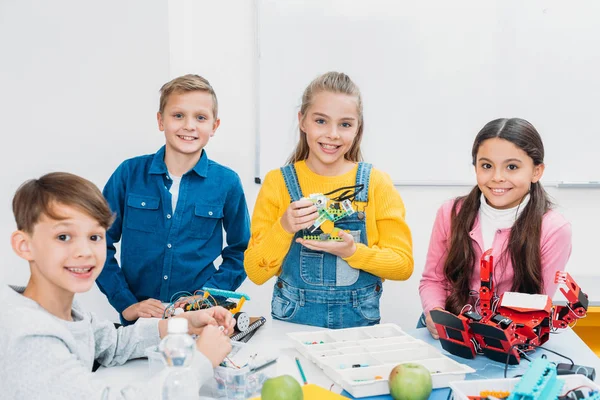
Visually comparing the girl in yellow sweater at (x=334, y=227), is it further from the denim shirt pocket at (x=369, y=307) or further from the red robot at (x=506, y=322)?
the red robot at (x=506, y=322)

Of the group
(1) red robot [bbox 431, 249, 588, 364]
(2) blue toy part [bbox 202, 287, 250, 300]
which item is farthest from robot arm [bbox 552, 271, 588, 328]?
(2) blue toy part [bbox 202, 287, 250, 300]

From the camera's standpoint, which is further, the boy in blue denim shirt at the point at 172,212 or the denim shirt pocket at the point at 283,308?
the boy in blue denim shirt at the point at 172,212

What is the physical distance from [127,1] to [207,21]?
393 millimetres

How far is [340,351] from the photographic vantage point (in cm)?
152

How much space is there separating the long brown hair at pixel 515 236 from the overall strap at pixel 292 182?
54 cm

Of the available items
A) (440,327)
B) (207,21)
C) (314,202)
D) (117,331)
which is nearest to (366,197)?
(314,202)

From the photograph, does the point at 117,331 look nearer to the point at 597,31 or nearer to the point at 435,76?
the point at 435,76

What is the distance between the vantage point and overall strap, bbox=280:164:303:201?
2.05 metres

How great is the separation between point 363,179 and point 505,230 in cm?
50

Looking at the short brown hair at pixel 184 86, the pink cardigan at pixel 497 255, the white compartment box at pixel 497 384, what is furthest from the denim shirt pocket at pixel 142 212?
the white compartment box at pixel 497 384

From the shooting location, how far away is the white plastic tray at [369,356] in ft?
4.43

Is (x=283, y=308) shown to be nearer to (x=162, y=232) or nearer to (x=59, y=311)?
(x=162, y=232)

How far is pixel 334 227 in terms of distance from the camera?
77.1 inches

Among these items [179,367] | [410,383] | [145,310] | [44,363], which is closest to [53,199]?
[44,363]
